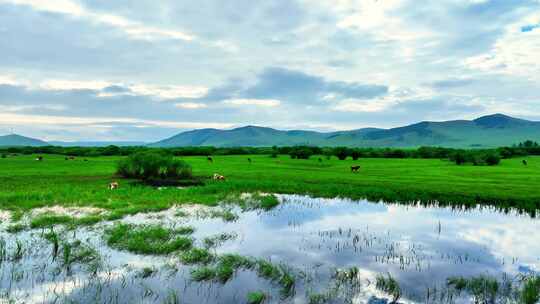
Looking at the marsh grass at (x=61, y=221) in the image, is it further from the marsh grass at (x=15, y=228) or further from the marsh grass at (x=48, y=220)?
the marsh grass at (x=15, y=228)

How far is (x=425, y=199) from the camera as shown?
1161 inches

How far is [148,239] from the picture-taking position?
16.1 metres

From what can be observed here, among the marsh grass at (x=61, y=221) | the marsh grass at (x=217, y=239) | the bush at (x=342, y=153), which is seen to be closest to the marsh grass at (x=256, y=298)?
the marsh grass at (x=217, y=239)

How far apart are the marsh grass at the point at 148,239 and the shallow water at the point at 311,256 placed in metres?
0.64

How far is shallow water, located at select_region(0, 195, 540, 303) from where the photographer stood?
1077 centimetres

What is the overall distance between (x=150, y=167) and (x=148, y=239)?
28.5 m

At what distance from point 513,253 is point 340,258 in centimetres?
879

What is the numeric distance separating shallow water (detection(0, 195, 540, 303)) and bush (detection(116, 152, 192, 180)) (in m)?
21.4

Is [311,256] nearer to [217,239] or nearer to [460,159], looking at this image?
[217,239]

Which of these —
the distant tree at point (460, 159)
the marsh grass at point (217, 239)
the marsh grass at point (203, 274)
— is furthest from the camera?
the distant tree at point (460, 159)

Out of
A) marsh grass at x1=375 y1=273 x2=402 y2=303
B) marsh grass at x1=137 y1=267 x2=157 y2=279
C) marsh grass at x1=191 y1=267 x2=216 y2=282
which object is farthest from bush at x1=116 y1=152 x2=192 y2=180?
marsh grass at x1=375 y1=273 x2=402 y2=303

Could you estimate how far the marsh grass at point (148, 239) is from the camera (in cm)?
1476

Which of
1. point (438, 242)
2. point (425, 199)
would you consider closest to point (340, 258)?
point (438, 242)

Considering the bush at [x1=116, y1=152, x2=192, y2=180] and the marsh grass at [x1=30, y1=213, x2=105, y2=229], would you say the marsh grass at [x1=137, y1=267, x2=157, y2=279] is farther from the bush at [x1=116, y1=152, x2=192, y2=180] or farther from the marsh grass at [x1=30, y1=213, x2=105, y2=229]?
the bush at [x1=116, y1=152, x2=192, y2=180]
